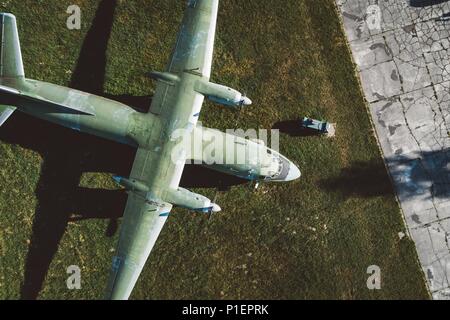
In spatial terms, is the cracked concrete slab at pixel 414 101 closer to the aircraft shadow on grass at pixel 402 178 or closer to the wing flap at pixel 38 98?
the aircraft shadow on grass at pixel 402 178

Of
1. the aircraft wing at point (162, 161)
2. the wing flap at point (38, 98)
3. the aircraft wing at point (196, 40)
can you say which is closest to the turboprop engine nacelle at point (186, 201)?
the aircraft wing at point (162, 161)

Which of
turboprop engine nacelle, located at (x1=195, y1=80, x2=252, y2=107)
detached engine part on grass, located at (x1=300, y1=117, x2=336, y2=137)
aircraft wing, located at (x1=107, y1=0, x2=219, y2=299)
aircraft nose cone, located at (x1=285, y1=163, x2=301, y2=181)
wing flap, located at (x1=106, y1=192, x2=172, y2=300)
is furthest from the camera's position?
detached engine part on grass, located at (x1=300, y1=117, x2=336, y2=137)

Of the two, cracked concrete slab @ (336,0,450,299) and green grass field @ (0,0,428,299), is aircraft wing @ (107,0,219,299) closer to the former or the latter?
green grass field @ (0,0,428,299)

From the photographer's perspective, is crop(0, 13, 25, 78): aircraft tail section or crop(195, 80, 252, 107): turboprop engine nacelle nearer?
crop(0, 13, 25, 78): aircraft tail section

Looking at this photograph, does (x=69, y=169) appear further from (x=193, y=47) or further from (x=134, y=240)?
(x=193, y=47)

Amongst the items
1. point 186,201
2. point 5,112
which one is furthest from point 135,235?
point 5,112

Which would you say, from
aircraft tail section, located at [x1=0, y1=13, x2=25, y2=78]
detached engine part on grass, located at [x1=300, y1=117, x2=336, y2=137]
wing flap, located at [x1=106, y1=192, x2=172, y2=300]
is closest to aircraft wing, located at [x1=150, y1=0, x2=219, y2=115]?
wing flap, located at [x1=106, y1=192, x2=172, y2=300]
